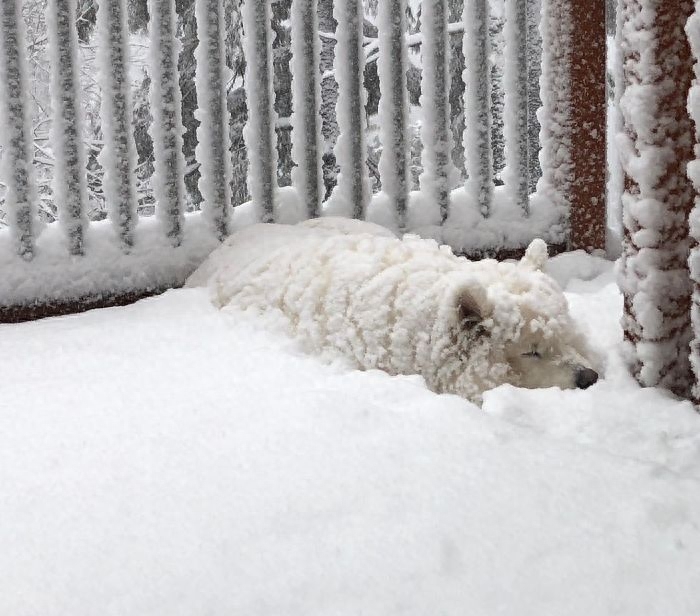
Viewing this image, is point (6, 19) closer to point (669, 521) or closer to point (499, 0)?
point (669, 521)

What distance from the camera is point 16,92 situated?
338 cm

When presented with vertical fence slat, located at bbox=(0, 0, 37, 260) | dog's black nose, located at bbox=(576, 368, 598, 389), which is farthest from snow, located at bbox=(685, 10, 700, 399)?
vertical fence slat, located at bbox=(0, 0, 37, 260)

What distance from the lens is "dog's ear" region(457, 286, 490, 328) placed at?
7.95ft

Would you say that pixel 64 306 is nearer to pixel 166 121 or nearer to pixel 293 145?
pixel 166 121

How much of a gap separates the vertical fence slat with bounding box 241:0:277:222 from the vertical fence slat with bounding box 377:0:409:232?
21.0 inches

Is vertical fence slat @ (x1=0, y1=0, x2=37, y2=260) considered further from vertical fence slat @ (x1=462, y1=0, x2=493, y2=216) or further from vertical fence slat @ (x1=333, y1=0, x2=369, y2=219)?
vertical fence slat @ (x1=462, y1=0, x2=493, y2=216)

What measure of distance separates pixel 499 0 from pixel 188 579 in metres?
7.87

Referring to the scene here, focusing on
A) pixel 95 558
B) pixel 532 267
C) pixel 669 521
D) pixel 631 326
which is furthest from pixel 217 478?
pixel 532 267

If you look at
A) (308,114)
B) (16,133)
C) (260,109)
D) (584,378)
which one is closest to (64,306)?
(16,133)

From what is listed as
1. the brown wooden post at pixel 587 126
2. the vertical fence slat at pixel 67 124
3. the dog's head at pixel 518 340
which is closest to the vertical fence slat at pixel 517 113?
the brown wooden post at pixel 587 126

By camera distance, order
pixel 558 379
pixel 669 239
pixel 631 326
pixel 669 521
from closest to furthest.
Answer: pixel 669 521, pixel 669 239, pixel 631 326, pixel 558 379

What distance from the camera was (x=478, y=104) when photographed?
4203 millimetres

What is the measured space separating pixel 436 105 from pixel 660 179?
2.27 metres

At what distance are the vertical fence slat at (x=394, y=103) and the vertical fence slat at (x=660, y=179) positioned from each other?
2061 mm
